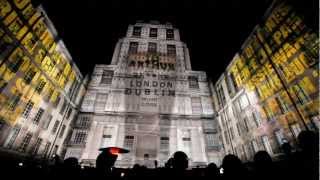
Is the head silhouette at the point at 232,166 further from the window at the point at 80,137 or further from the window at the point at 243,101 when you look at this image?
the window at the point at 80,137

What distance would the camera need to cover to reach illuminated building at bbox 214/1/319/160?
48.0ft

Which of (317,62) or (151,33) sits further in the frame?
(151,33)

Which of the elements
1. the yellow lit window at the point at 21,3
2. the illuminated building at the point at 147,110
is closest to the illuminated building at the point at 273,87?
the illuminated building at the point at 147,110

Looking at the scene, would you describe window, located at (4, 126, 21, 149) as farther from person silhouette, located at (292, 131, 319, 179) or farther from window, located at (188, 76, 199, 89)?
window, located at (188, 76, 199, 89)

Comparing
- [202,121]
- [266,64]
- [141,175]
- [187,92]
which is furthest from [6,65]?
[266,64]

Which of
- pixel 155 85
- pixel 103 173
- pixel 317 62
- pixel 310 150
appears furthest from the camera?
pixel 155 85

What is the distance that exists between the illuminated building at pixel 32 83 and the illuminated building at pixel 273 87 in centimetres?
2552

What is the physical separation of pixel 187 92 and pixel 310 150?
75.2 ft

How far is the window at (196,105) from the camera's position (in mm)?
26266

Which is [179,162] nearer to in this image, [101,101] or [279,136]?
[279,136]

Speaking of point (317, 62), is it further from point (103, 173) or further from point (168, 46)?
point (168, 46)

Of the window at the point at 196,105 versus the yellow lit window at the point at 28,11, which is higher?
the yellow lit window at the point at 28,11

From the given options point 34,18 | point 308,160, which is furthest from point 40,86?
point 308,160

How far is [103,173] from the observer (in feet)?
12.9
